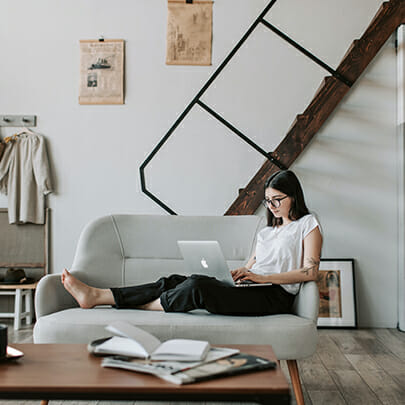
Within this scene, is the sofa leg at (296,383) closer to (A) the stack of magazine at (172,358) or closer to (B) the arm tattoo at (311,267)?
(B) the arm tattoo at (311,267)

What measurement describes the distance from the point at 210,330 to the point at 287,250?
2.06 feet

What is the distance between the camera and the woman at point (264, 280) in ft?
7.22

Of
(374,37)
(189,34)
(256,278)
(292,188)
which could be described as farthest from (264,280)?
(189,34)

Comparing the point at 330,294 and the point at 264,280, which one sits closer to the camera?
the point at 264,280

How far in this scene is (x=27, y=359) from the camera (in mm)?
1408

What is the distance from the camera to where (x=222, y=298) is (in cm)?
219

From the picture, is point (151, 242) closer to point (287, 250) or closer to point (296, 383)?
point (287, 250)

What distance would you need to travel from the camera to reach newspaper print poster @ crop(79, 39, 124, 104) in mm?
4176

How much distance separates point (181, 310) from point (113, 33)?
2880 mm

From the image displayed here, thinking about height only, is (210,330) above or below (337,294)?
above

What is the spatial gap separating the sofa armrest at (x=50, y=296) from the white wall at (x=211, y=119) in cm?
178

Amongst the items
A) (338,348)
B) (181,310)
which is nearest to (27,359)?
(181,310)

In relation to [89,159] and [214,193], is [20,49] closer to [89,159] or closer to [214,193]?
[89,159]

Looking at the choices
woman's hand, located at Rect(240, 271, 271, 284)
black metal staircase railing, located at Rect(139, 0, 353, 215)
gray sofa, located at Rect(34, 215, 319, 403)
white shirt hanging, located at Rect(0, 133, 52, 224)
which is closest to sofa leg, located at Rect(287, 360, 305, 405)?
gray sofa, located at Rect(34, 215, 319, 403)
